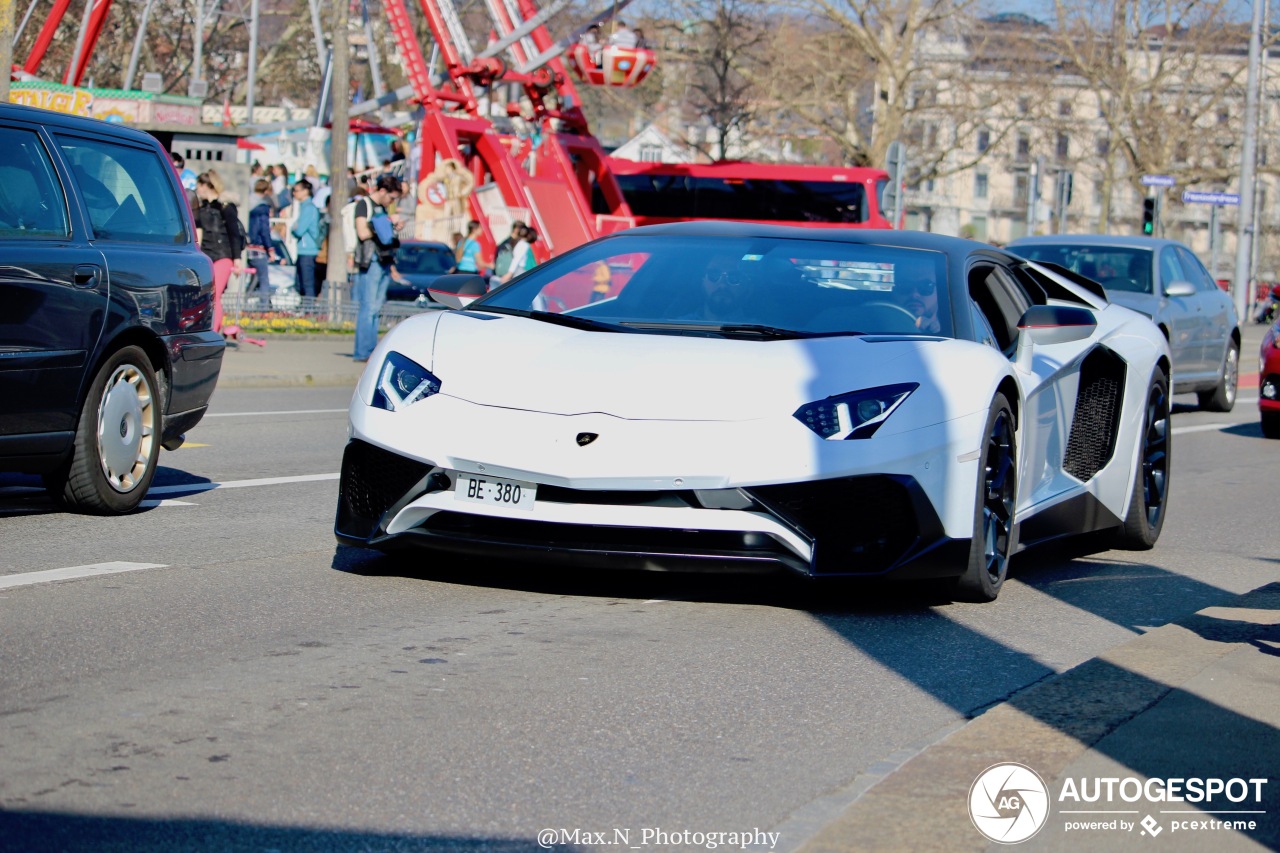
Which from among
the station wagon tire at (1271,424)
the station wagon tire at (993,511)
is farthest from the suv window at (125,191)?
the station wagon tire at (1271,424)

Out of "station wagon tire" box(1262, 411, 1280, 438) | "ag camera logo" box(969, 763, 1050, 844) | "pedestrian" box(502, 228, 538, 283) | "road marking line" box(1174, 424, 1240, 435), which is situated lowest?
"road marking line" box(1174, 424, 1240, 435)

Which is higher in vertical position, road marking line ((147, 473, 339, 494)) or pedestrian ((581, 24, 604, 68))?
pedestrian ((581, 24, 604, 68))

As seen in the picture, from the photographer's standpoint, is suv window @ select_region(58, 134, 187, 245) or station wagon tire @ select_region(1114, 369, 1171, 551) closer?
suv window @ select_region(58, 134, 187, 245)

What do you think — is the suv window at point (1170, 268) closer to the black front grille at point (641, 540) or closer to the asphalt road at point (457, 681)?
the asphalt road at point (457, 681)

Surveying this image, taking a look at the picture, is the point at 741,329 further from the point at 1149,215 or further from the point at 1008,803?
the point at 1149,215

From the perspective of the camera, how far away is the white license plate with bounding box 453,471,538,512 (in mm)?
5863

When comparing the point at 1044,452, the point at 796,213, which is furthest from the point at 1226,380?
the point at 796,213

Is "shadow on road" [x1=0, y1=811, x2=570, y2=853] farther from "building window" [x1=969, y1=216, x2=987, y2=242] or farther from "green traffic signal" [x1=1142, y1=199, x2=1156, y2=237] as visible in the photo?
"building window" [x1=969, y1=216, x2=987, y2=242]

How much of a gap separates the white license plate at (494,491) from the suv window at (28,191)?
2494 mm

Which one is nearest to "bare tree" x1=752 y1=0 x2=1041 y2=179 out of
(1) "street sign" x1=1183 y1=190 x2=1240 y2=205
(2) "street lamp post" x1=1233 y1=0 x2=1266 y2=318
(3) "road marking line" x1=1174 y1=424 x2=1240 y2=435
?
(2) "street lamp post" x1=1233 y1=0 x2=1266 y2=318

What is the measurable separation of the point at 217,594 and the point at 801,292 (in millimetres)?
2436

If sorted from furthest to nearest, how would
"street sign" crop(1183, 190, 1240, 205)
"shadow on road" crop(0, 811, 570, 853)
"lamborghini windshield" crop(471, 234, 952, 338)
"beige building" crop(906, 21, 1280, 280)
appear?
1. "beige building" crop(906, 21, 1280, 280)
2. "street sign" crop(1183, 190, 1240, 205)
3. "lamborghini windshield" crop(471, 234, 952, 338)
4. "shadow on road" crop(0, 811, 570, 853)

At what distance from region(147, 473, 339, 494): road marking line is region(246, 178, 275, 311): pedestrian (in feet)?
45.8

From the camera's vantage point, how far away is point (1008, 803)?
3.90 meters
